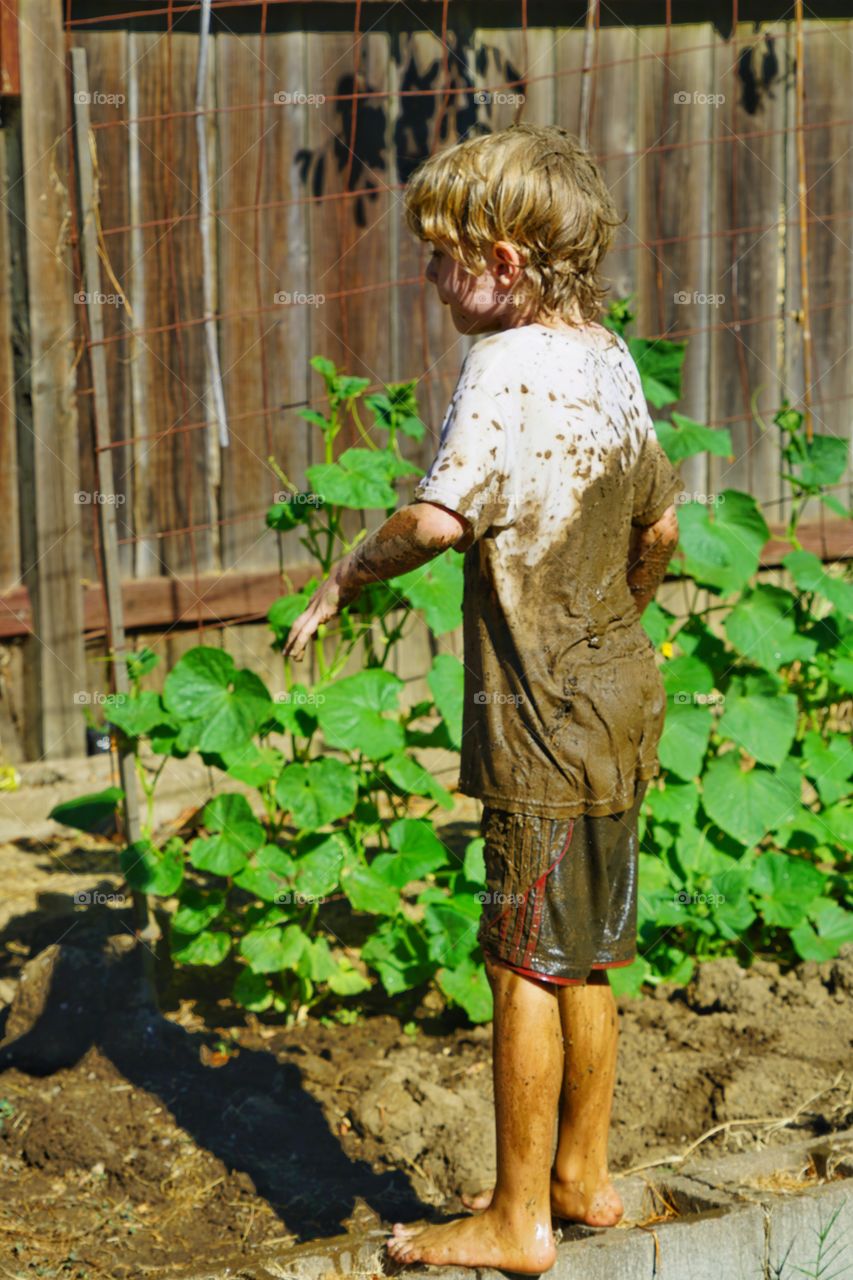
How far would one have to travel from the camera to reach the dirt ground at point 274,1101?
2.93 meters

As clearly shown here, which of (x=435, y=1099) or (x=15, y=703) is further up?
(x=15, y=703)

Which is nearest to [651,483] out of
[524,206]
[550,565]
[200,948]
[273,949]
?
[550,565]

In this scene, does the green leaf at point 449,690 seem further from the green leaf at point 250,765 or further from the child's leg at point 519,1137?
the child's leg at point 519,1137

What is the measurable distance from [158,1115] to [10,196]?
9.24 feet

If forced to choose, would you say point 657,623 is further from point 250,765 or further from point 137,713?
point 137,713

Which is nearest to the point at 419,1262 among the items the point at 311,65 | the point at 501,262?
the point at 501,262

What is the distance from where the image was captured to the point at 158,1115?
3.30m

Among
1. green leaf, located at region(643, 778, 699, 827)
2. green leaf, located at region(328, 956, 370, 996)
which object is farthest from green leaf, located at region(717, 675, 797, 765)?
green leaf, located at region(328, 956, 370, 996)

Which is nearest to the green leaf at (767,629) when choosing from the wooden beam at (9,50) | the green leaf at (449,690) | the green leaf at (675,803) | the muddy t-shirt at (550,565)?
the green leaf at (675,803)

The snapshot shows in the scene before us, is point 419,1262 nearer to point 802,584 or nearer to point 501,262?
point 501,262

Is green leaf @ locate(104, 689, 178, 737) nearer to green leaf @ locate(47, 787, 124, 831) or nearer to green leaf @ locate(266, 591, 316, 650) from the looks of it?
green leaf @ locate(47, 787, 124, 831)

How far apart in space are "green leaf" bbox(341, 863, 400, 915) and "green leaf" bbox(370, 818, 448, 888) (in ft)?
0.06

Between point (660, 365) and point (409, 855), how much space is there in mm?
1424

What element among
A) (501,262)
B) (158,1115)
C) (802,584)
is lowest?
(158,1115)
